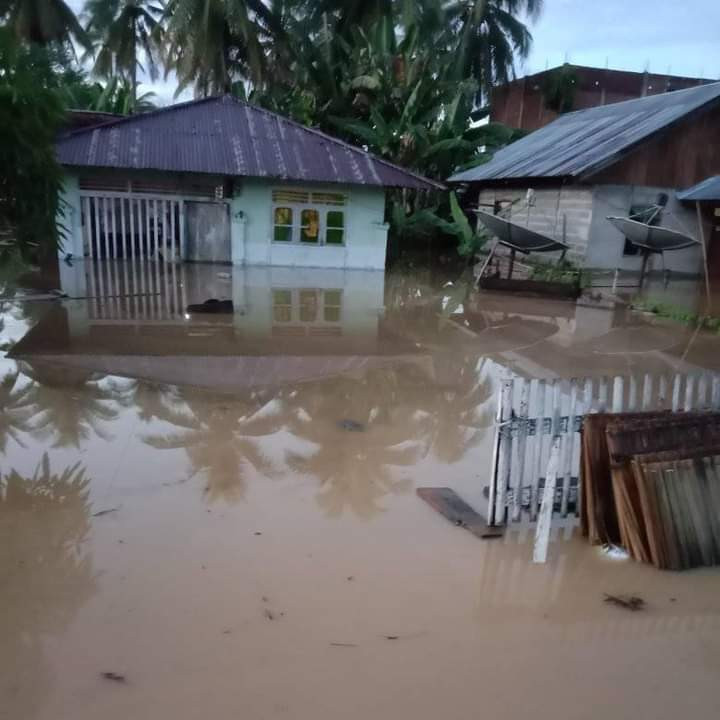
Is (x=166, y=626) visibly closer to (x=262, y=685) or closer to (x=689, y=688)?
(x=262, y=685)

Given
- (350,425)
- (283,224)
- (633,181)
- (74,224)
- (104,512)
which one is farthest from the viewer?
(283,224)

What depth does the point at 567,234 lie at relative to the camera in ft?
60.5

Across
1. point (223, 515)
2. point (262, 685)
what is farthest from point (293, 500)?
point (262, 685)

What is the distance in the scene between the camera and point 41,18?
2436 centimetres

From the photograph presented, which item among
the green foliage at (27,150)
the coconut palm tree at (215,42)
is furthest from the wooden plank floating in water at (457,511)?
the coconut palm tree at (215,42)

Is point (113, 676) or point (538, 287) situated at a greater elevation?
point (538, 287)

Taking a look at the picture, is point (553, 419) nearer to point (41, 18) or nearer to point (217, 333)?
point (217, 333)

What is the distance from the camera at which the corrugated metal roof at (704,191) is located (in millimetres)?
16413

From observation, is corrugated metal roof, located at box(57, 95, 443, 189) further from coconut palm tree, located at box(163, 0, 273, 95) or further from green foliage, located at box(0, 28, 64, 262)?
green foliage, located at box(0, 28, 64, 262)

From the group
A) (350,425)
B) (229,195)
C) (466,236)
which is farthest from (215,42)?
(350,425)

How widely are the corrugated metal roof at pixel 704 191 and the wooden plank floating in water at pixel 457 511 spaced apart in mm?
14990

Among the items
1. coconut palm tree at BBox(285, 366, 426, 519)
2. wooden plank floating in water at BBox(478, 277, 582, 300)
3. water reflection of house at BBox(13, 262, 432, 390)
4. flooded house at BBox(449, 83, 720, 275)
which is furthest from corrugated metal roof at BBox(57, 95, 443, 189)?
coconut palm tree at BBox(285, 366, 426, 519)

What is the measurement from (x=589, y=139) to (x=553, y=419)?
18278mm

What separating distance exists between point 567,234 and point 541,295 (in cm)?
421
